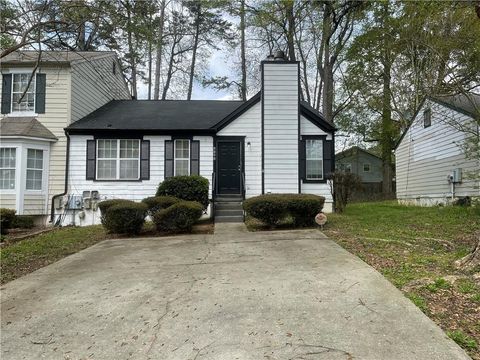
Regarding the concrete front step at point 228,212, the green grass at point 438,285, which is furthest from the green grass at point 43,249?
the green grass at point 438,285

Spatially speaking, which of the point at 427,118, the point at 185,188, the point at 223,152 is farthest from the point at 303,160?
the point at 427,118

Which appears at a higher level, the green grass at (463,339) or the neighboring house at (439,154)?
the neighboring house at (439,154)

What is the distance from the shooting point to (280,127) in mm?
13688

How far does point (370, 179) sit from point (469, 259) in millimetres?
37865

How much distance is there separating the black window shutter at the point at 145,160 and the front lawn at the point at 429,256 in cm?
669

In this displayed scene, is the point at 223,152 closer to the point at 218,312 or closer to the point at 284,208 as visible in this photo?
the point at 284,208

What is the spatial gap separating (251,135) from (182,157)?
2630 mm

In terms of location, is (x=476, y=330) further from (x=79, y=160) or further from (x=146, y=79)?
(x=146, y=79)

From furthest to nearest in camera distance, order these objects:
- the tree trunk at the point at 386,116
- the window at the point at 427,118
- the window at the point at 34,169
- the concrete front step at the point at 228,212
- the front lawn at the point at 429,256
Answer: the tree trunk at the point at 386,116 < the window at the point at 427,118 < the window at the point at 34,169 < the concrete front step at the point at 228,212 < the front lawn at the point at 429,256

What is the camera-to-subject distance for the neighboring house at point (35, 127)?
12992 mm

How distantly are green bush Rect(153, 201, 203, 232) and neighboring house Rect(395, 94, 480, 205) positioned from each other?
338 inches

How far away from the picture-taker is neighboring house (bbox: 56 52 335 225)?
1369 centimetres

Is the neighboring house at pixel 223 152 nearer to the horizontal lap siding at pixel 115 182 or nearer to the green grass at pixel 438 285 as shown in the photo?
the horizontal lap siding at pixel 115 182

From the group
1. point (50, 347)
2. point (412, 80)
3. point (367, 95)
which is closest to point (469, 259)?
point (50, 347)
